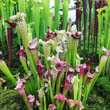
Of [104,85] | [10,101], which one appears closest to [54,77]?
[10,101]

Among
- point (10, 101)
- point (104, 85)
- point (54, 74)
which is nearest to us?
point (54, 74)

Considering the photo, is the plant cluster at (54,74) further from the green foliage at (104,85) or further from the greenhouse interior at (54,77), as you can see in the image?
the green foliage at (104,85)

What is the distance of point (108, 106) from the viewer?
937mm

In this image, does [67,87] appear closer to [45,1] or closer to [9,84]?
[9,84]

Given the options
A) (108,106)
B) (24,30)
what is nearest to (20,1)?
(24,30)

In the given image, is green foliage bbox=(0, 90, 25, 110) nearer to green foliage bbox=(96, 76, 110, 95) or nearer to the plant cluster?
the plant cluster

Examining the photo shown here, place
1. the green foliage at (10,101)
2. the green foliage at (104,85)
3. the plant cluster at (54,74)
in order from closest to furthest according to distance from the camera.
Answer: the plant cluster at (54,74) < the green foliage at (10,101) < the green foliage at (104,85)

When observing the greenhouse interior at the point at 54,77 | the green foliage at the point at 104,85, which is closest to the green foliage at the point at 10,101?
the greenhouse interior at the point at 54,77

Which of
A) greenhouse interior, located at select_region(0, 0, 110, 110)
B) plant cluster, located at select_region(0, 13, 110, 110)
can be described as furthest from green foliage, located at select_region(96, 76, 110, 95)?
plant cluster, located at select_region(0, 13, 110, 110)

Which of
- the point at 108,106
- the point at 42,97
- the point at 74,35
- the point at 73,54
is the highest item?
the point at 74,35

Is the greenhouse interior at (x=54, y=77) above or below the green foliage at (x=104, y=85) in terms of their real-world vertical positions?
above

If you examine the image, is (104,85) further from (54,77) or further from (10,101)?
(10,101)

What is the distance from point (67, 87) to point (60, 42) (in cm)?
24

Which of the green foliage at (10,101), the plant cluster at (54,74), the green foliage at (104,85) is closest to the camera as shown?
the plant cluster at (54,74)
